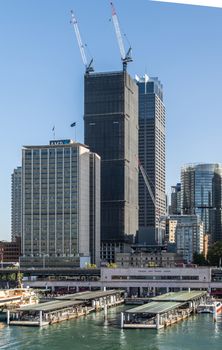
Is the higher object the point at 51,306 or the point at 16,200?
the point at 16,200

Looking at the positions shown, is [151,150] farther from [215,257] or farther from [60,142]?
[215,257]

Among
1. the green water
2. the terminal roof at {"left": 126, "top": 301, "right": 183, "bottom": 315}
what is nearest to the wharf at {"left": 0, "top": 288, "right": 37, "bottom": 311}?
the green water

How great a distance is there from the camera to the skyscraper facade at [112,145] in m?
88.6

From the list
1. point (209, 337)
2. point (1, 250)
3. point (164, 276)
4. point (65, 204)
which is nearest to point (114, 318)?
point (209, 337)

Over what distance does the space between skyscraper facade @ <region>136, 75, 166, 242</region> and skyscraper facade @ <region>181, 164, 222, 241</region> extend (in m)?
7.34

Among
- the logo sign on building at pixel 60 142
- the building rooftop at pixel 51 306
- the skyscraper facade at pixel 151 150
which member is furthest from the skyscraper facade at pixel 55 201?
the skyscraper facade at pixel 151 150

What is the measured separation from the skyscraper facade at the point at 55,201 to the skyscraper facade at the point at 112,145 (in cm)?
1582

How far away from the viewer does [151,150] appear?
378ft

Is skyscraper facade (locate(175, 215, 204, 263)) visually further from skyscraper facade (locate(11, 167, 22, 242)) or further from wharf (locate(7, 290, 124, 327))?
wharf (locate(7, 290, 124, 327))

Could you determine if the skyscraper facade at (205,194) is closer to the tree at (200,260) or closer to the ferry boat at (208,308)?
the tree at (200,260)

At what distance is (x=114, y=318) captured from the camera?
34.6 metres

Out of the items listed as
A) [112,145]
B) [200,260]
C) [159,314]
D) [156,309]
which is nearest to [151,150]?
[112,145]

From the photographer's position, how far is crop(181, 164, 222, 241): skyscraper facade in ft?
403

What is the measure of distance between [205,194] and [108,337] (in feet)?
329
